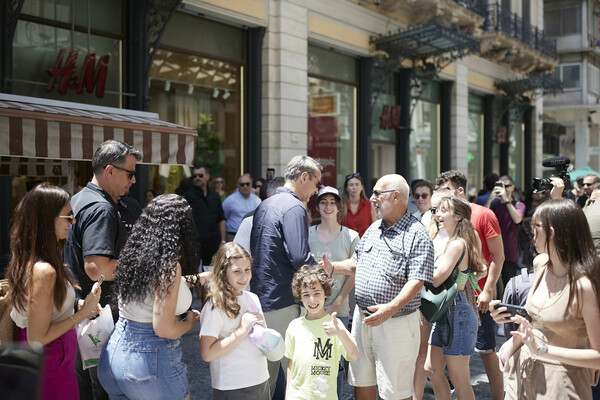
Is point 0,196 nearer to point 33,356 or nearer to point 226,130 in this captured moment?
point 226,130

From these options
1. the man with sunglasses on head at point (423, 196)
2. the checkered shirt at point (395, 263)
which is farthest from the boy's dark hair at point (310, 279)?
the man with sunglasses on head at point (423, 196)

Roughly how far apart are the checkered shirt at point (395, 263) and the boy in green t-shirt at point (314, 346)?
35cm

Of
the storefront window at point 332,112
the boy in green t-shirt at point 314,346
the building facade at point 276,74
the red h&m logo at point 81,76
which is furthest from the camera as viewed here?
the storefront window at point 332,112

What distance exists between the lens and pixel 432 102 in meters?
18.7

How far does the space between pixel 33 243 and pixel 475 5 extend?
1833cm

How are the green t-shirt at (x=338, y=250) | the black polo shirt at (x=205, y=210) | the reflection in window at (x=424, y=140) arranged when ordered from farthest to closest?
the reflection in window at (x=424, y=140), the black polo shirt at (x=205, y=210), the green t-shirt at (x=338, y=250)

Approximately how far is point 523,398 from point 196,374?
12.2 ft

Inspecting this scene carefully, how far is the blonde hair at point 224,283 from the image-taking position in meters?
3.47

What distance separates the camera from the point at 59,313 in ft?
10.2

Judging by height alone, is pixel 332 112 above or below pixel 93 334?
above

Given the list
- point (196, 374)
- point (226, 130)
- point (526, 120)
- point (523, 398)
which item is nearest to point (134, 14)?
point (226, 130)

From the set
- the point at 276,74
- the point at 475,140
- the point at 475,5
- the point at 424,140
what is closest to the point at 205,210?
the point at 276,74

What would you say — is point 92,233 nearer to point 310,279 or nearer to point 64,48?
point 310,279

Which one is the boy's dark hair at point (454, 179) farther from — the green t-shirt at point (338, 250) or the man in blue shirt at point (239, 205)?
the man in blue shirt at point (239, 205)
